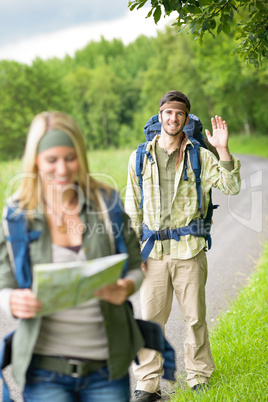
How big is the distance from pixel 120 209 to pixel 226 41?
30.4m

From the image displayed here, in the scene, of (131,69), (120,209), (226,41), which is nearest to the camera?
(120,209)

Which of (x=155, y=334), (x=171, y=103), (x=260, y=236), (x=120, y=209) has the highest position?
(x=171, y=103)

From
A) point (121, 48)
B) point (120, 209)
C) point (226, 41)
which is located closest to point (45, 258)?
point (120, 209)

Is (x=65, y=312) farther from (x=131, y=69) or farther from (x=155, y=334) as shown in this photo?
(x=131, y=69)

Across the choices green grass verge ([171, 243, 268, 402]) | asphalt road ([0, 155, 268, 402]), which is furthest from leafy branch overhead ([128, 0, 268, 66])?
asphalt road ([0, 155, 268, 402])

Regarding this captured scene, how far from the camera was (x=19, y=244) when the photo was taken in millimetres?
1978

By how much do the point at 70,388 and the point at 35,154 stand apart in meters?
1.00

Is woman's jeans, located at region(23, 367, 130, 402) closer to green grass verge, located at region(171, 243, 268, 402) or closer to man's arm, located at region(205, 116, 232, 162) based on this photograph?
green grass verge, located at region(171, 243, 268, 402)

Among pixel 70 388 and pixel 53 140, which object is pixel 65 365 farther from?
pixel 53 140

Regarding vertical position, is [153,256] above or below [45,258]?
below

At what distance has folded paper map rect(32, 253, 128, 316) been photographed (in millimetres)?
1774

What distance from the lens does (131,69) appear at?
79.1 meters

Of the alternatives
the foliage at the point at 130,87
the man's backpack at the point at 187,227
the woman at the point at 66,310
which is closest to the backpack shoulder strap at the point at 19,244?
the woman at the point at 66,310

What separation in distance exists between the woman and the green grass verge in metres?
1.57
